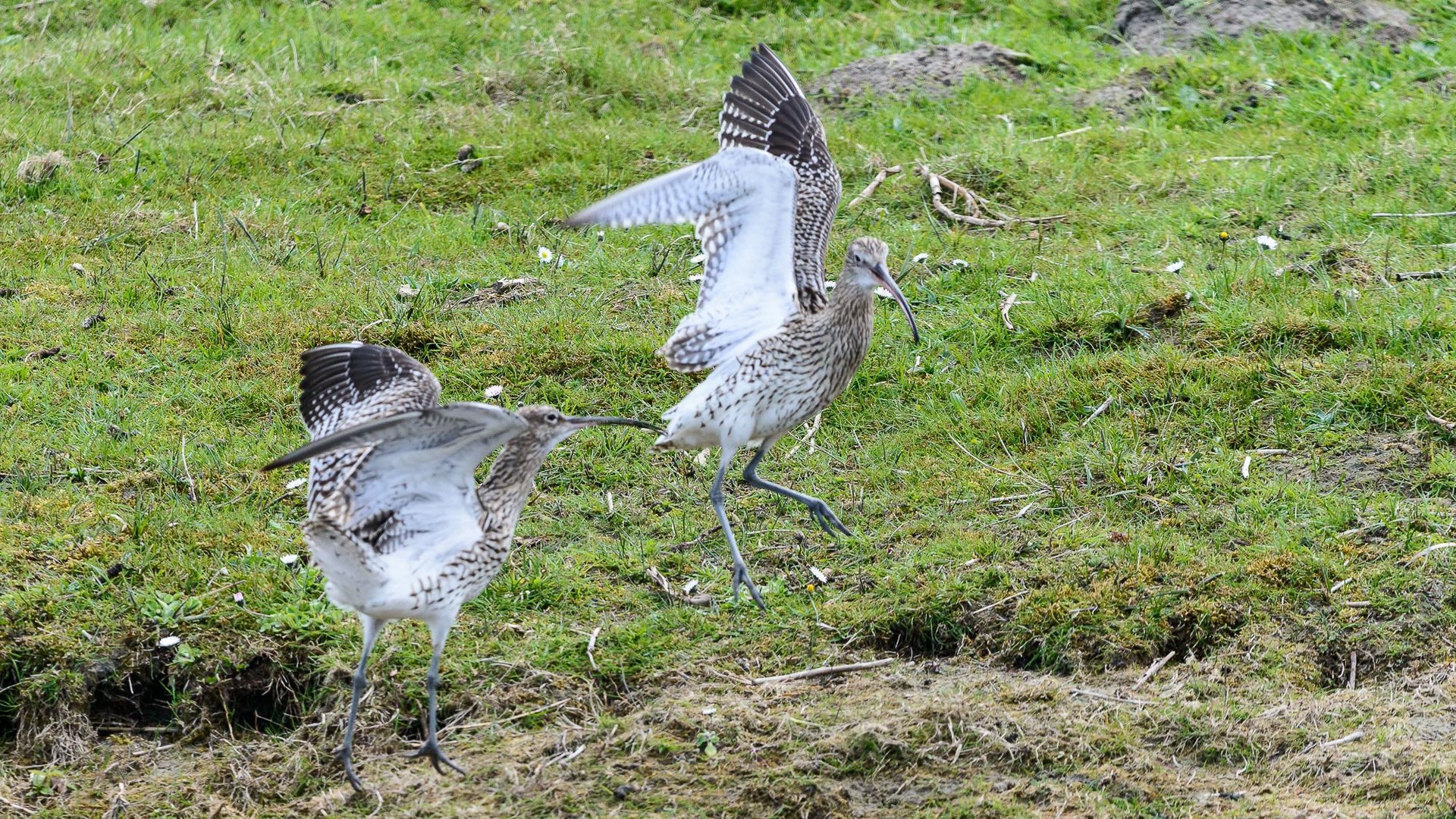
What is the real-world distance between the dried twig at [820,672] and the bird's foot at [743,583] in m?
0.40

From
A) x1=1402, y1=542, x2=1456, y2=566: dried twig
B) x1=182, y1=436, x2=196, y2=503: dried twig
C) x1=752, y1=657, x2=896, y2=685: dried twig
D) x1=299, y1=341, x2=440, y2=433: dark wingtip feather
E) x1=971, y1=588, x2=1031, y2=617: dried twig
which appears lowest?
x1=182, y1=436, x2=196, y2=503: dried twig

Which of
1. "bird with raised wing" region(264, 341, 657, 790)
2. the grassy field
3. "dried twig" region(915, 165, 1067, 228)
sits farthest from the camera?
"dried twig" region(915, 165, 1067, 228)

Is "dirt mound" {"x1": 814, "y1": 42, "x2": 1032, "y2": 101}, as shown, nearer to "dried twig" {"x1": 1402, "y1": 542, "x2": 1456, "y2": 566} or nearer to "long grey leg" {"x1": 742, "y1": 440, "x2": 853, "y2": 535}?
"long grey leg" {"x1": 742, "y1": 440, "x2": 853, "y2": 535}

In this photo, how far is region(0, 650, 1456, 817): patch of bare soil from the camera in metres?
4.87

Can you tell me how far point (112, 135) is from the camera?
9.46 meters

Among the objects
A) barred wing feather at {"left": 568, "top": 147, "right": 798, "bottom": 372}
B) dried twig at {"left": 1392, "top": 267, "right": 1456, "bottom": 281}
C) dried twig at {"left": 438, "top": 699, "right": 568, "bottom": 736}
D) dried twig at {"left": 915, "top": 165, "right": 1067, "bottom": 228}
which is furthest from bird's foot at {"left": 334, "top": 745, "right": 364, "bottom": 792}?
dried twig at {"left": 1392, "top": 267, "right": 1456, "bottom": 281}

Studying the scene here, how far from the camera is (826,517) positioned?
6.18m

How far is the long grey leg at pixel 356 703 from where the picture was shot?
5.01m

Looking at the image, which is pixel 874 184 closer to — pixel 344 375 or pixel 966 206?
pixel 966 206

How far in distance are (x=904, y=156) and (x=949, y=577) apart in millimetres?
4089

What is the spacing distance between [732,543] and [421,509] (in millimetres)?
1290

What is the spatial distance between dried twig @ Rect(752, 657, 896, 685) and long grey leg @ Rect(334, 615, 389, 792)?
1280 millimetres

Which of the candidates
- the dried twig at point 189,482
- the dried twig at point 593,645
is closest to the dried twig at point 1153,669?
the dried twig at point 593,645

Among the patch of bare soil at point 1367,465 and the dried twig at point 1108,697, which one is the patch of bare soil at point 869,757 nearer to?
the dried twig at point 1108,697
